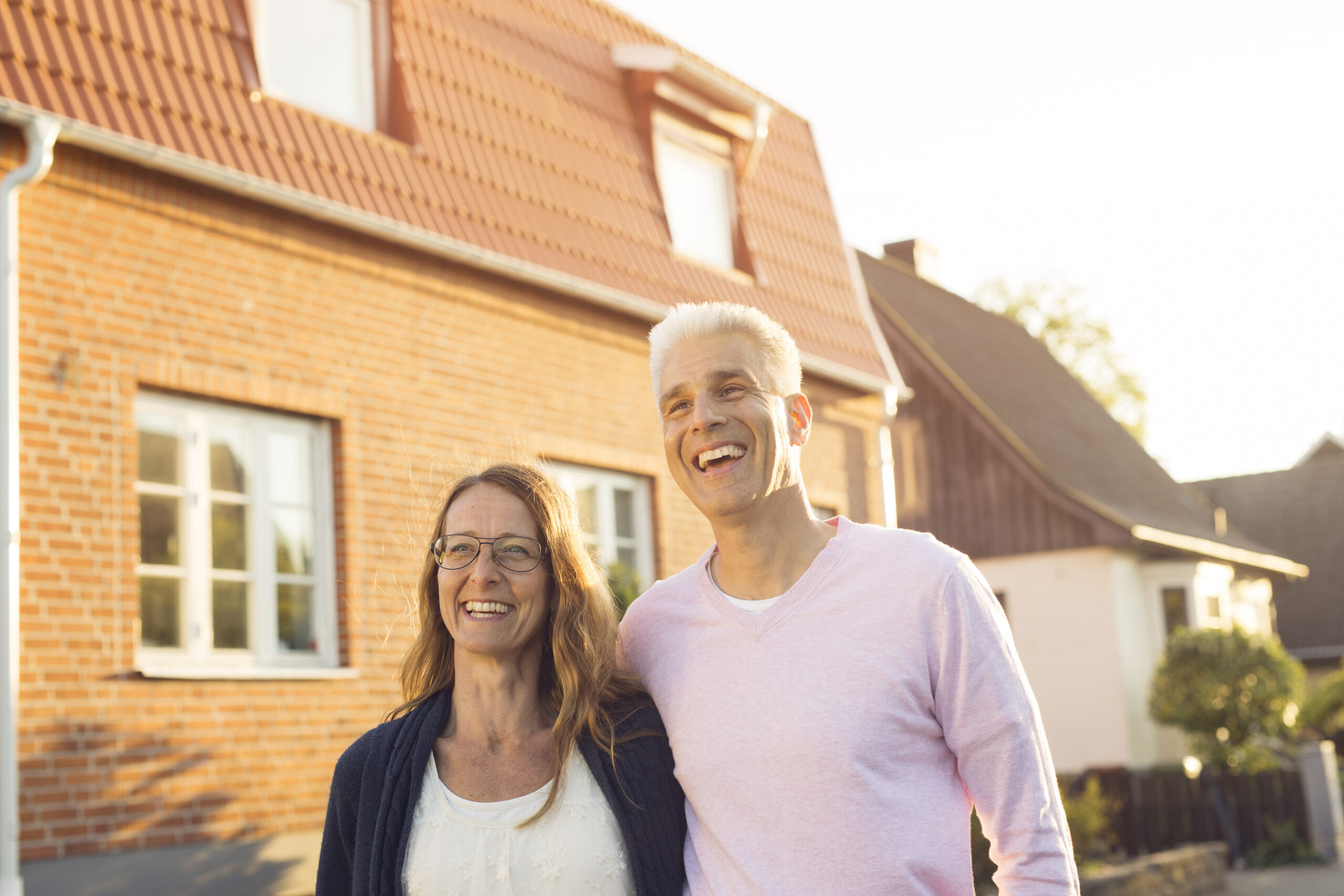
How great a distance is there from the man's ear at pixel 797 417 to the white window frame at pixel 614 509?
6.58 meters

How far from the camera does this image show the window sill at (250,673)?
22.7ft

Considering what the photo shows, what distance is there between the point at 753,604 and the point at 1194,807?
13.8 m

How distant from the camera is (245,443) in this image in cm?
773

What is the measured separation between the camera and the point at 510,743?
322 cm

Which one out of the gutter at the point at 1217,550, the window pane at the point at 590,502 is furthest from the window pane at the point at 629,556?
the gutter at the point at 1217,550

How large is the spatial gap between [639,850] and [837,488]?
31.2 ft

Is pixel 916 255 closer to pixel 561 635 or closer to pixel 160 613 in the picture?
pixel 160 613

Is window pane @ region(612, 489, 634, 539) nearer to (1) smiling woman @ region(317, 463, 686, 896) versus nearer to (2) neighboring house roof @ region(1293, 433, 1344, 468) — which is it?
(1) smiling woman @ region(317, 463, 686, 896)

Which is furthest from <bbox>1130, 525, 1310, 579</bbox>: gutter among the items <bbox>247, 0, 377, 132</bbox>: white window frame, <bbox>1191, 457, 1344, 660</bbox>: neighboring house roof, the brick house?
<bbox>247, 0, 377, 132</bbox>: white window frame

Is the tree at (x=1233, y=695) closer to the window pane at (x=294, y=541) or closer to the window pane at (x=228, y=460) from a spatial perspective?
the window pane at (x=294, y=541)

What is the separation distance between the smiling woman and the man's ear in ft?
2.06

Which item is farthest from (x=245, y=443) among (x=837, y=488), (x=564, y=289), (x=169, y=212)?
(x=837, y=488)

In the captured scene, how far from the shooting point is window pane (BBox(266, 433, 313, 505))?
A: 7879 mm

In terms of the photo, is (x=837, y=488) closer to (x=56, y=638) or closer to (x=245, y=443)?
(x=245, y=443)
